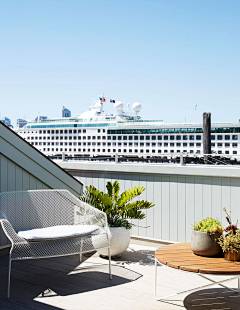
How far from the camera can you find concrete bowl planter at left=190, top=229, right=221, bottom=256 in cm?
294

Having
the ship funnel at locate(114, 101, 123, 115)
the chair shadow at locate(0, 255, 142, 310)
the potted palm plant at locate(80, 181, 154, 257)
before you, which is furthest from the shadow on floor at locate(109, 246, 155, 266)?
the ship funnel at locate(114, 101, 123, 115)

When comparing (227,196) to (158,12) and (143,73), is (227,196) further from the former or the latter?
(143,73)

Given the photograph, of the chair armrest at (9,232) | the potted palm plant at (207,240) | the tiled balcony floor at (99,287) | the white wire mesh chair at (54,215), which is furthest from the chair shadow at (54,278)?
the potted palm plant at (207,240)

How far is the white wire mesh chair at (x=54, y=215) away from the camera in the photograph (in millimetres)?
3566

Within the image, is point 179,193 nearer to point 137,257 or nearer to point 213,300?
point 137,257

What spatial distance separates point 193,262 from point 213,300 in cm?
64

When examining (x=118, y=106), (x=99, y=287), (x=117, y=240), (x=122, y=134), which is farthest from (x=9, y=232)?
(x=118, y=106)

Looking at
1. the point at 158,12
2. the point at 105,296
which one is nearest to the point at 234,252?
the point at 105,296

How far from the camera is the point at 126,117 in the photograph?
184 feet

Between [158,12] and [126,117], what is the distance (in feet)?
149

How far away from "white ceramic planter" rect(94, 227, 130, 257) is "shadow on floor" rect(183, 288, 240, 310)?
1.32 metres

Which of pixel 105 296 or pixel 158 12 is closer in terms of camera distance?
pixel 105 296

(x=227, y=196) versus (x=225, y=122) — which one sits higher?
(x=225, y=122)

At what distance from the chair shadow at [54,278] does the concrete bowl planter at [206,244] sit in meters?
1.07
